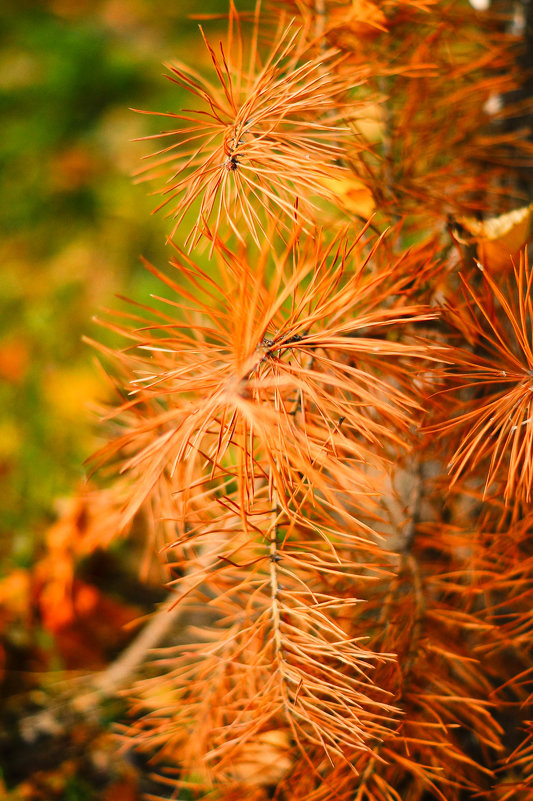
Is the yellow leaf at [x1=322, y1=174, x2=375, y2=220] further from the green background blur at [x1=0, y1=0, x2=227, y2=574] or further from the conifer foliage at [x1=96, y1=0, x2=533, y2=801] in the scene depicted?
the green background blur at [x1=0, y1=0, x2=227, y2=574]

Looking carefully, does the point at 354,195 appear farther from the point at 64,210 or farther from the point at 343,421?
the point at 64,210

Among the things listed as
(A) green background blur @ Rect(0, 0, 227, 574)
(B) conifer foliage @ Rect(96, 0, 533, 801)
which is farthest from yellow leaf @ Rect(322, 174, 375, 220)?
(A) green background blur @ Rect(0, 0, 227, 574)

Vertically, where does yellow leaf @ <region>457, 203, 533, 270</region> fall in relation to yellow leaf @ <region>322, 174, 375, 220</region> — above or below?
below

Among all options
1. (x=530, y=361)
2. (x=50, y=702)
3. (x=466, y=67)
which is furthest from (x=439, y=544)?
(x=50, y=702)

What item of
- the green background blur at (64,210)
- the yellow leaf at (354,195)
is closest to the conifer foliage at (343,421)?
the yellow leaf at (354,195)

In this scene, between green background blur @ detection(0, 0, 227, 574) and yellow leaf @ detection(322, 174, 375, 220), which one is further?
green background blur @ detection(0, 0, 227, 574)

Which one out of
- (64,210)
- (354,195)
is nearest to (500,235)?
(354,195)

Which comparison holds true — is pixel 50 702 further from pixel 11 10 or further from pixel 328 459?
pixel 11 10

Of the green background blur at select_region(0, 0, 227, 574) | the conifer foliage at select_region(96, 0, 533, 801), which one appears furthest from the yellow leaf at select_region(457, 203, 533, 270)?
the green background blur at select_region(0, 0, 227, 574)
